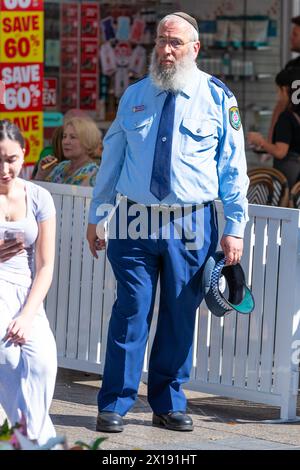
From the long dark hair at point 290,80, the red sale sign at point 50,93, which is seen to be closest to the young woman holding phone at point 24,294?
the long dark hair at point 290,80

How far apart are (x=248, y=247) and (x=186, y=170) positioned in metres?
0.75

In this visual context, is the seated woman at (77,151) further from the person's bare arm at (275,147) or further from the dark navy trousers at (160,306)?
the dark navy trousers at (160,306)

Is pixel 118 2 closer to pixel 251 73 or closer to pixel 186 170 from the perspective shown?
pixel 251 73

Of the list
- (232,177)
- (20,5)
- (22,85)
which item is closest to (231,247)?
(232,177)

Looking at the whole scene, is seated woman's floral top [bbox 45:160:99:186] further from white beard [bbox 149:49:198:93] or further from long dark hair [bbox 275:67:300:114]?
long dark hair [bbox 275:67:300:114]

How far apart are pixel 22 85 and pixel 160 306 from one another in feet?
9.34

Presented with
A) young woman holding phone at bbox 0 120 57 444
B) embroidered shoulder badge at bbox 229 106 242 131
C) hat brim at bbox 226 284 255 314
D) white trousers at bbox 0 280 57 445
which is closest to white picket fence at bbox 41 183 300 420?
hat brim at bbox 226 284 255 314

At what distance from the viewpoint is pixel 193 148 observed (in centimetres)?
595

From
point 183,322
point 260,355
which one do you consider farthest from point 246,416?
point 183,322

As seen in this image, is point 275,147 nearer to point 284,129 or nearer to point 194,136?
point 284,129

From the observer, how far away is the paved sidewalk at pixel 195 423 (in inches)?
233

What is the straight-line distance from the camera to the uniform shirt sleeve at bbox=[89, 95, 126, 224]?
6109 millimetres

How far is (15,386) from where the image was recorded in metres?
5.12

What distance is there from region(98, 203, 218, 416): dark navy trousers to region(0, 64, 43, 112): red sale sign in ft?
8.40
